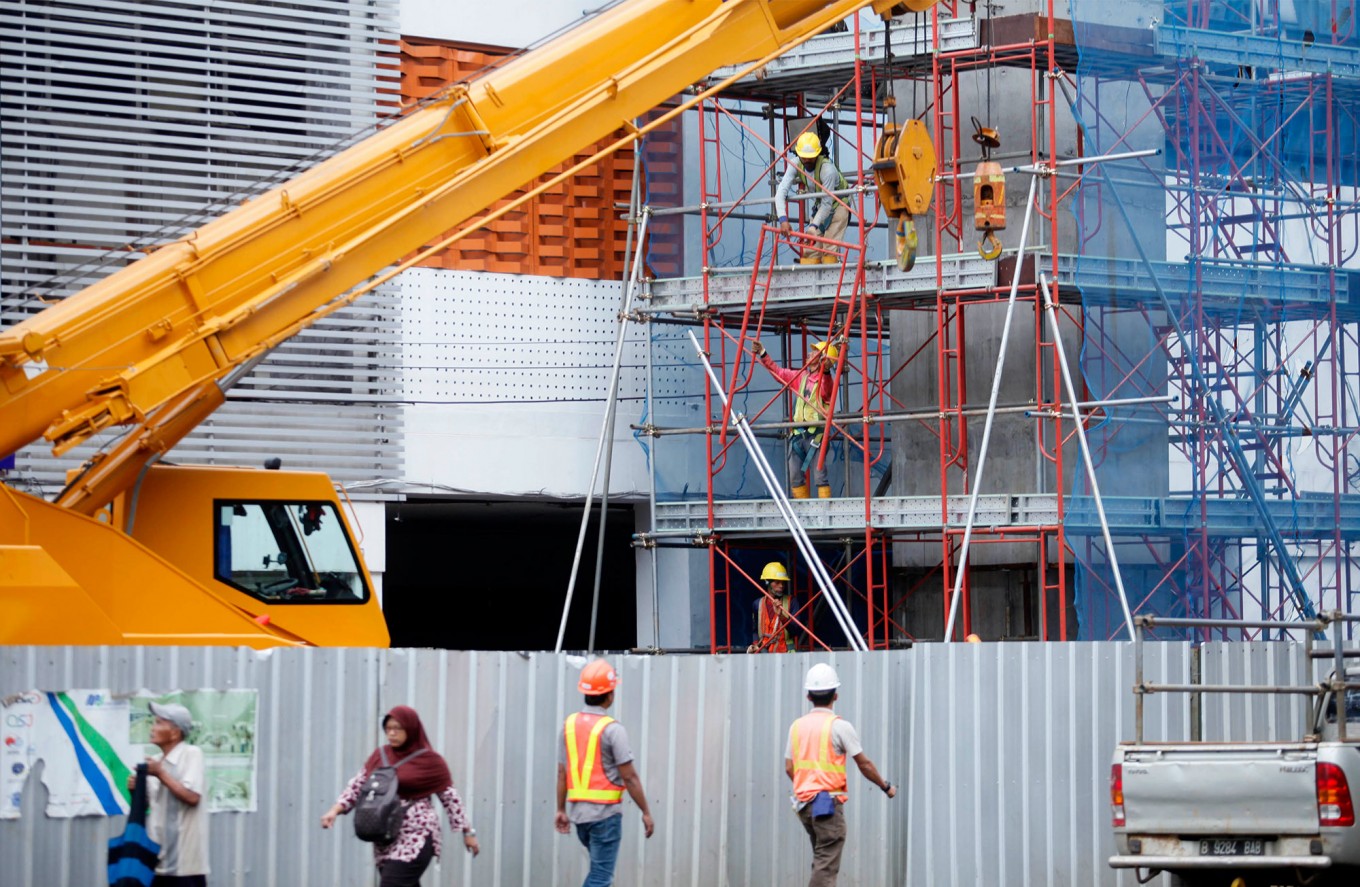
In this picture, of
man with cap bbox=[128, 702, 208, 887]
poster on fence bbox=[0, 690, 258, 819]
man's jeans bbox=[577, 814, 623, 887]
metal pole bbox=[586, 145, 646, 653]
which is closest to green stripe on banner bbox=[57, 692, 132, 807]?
poster on fence bbox=[0, 690, 258, 819]

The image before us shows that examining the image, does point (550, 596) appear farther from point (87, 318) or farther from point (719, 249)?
point (87, 318)

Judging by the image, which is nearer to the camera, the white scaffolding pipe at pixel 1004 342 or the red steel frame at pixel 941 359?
the white scaffolding pipe at pixel 1004 342

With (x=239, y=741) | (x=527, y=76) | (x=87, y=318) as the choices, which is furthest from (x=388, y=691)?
(x=527, y=76)

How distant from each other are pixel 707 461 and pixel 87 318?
11.6m

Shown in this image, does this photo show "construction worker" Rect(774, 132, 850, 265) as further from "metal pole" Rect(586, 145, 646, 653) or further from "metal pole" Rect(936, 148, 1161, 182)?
"metal pole" Rect(586, 145, 646, 653)

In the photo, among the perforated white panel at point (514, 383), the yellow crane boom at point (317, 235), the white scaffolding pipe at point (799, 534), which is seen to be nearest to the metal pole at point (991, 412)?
the white scaffolding pipe at point (799, 534)

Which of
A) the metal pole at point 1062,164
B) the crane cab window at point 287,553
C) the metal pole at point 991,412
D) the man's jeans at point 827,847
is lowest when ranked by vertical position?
the man's jeans at point 827,847

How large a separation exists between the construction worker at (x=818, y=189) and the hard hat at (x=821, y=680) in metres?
11.1

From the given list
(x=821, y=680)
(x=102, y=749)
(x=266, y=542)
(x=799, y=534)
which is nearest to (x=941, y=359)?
(x=799, y=534)

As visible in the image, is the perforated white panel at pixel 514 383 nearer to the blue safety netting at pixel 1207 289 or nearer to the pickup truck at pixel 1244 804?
the blue safety netting at pixel 1207 289

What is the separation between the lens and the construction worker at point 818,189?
936 inches

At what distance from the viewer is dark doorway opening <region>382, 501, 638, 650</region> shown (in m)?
31.0

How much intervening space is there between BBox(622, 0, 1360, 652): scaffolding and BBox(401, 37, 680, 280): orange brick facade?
82 centimetres

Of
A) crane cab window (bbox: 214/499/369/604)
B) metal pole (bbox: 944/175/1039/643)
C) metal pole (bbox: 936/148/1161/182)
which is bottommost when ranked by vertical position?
crane cab window (bbox: 214/499/369/604)
